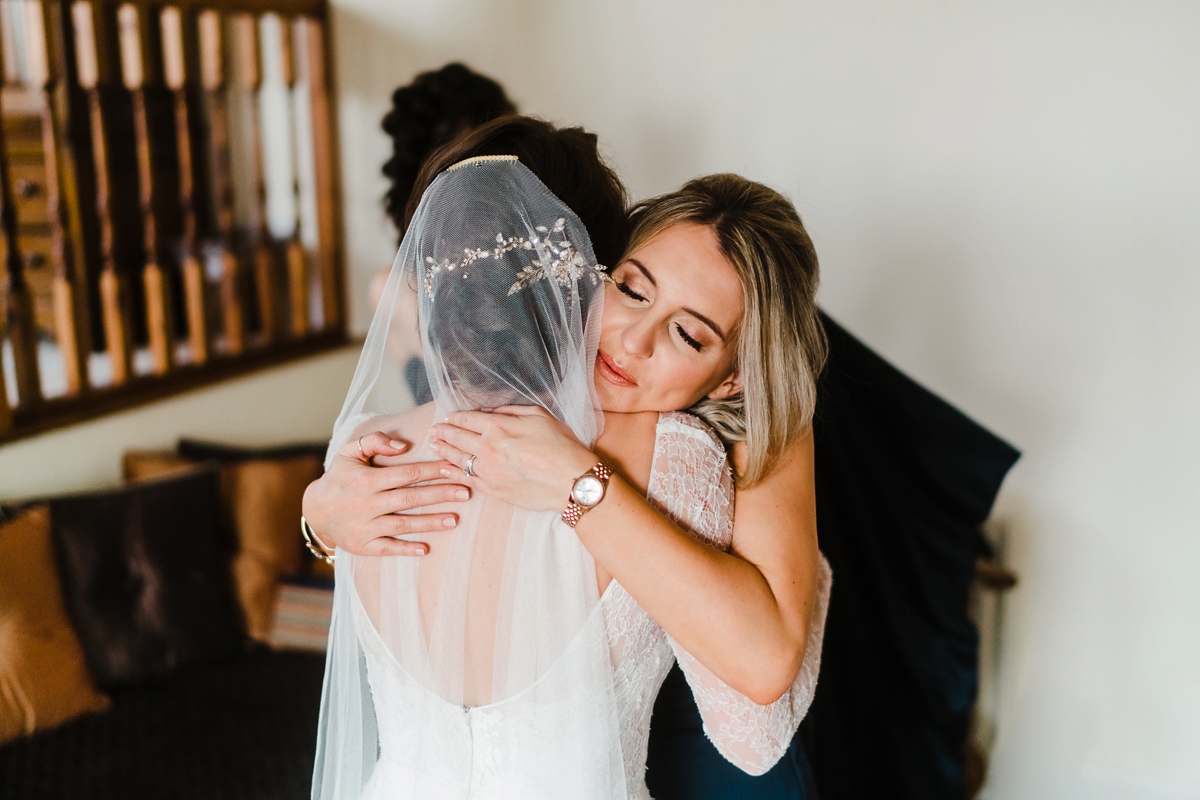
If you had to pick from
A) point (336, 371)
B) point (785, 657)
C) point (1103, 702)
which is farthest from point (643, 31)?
point (1103, 702)

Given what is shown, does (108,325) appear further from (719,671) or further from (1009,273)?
(1009,273)

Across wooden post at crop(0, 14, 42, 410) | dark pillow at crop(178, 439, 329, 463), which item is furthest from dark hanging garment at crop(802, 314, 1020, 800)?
wooden post at crop(0, 14, 42, 410)

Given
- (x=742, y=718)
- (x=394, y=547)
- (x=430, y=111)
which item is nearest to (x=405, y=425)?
(x=394, y=547)

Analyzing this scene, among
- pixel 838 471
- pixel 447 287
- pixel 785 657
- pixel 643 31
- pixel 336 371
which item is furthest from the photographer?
pixel 336 371

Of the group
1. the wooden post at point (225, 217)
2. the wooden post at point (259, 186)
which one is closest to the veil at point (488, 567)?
the wooden post at point (225, 217)

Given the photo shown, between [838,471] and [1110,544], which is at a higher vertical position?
[838,471]

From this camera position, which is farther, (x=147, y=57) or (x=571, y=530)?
(x=147, y=57)

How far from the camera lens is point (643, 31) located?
2596 mm

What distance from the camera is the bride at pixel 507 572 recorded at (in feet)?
2.89

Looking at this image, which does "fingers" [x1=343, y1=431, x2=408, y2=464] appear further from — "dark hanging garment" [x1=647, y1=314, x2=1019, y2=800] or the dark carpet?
the dark carpet

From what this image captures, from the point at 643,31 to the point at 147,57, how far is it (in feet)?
4.59

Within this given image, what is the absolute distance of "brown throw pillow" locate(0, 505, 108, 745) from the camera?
194cm

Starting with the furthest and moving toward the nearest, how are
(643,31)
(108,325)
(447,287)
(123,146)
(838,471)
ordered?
(123,146) < (643,31) < (108,325) < (838,471) < (447,287)

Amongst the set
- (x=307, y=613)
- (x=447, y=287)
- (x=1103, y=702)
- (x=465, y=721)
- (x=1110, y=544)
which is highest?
(x=447, y=287)
